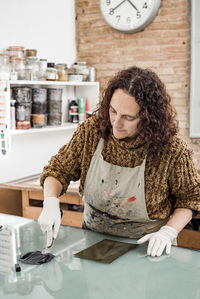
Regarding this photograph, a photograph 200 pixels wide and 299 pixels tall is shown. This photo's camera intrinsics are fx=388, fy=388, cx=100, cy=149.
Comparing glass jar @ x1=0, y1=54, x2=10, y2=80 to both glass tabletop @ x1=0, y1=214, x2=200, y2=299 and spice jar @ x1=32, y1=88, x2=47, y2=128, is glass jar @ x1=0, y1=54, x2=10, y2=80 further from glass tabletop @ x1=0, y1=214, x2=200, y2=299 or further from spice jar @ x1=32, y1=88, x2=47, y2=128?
glass tabletop @ x1=0, y1=214, x2=200, y2=299

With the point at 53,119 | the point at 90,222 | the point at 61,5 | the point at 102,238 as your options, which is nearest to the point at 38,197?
the point at 53,119

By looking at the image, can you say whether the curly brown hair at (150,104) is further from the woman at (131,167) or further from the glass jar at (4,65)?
the glass jar at (4,65)

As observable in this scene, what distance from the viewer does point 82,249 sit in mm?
1513

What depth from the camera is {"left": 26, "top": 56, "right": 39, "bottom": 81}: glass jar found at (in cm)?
303

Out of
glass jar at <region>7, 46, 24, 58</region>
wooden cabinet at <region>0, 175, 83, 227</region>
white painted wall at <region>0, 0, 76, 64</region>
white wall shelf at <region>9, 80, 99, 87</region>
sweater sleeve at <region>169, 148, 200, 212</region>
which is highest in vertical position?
white painted wall at <region>0, 0, 76, 64</region>

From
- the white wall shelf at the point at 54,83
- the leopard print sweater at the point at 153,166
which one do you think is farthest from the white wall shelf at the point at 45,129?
the leopard print sweater at the point at 153,166

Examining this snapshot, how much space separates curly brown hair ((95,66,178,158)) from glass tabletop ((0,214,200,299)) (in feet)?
1.47

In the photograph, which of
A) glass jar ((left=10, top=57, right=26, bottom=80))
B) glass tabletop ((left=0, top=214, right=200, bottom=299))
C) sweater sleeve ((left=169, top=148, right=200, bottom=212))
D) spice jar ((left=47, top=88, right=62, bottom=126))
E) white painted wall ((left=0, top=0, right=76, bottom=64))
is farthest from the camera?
spice jar ((left=47, top=88, right=62, bottom=126))

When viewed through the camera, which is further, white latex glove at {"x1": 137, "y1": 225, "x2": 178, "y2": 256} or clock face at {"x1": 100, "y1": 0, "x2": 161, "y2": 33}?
clock face at {"x1": 100, "y1": 0, "x2": 161, "y2": 33}

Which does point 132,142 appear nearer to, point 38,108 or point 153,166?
point 153,166

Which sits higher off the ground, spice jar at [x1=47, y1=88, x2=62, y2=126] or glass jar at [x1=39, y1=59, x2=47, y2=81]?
glass jar at [x1=39, y1=59, x2=47, y2=81]

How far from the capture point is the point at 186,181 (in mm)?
1688

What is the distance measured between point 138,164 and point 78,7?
250cm

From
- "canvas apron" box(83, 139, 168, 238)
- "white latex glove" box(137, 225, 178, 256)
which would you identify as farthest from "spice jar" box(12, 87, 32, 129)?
"white latex glove" box(137, 225, 178, 256)
